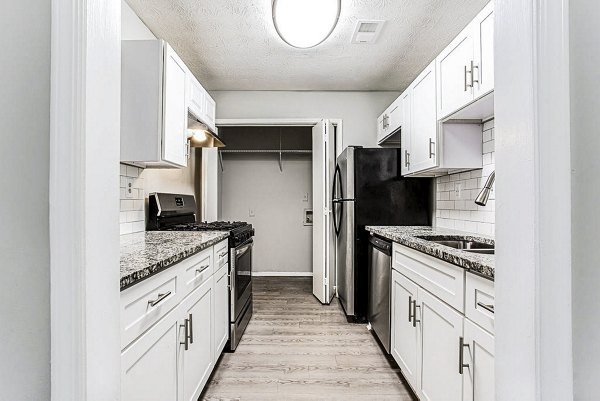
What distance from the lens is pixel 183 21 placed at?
2.49 metres

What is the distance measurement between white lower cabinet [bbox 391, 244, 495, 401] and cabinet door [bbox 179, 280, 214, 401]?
1.15 metres

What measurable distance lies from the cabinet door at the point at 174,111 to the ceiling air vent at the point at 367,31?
133 centimetres

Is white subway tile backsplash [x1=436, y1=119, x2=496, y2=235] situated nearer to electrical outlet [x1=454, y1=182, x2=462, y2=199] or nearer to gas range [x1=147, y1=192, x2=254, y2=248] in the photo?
electrical outlet [x1=454, y1=182, x2=462, y2=199]

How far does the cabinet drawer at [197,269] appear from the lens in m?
1.62

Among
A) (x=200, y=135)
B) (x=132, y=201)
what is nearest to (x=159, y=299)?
(x=132, y=201)

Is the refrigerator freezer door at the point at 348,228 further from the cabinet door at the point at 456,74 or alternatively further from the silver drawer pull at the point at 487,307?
the silver drawer pull at the point at 487,307

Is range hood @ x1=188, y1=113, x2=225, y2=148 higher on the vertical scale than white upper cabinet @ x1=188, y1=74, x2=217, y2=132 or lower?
lower

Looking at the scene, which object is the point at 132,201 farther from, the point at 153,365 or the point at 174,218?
the point at 153,365

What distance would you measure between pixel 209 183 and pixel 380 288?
7.63 feet

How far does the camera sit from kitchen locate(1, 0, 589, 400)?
60 centimetres
